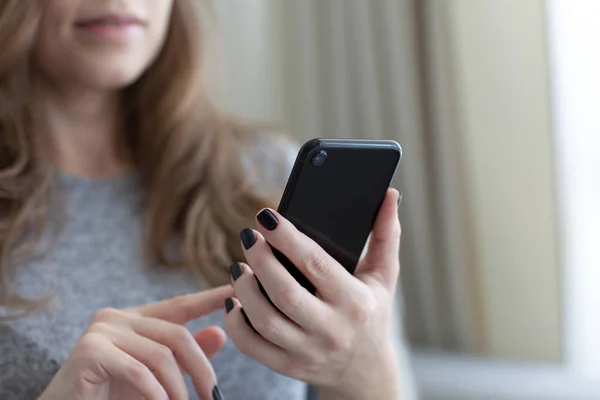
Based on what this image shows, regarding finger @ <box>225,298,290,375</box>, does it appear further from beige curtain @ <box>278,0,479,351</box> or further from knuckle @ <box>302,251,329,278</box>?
beige curtain @ <box>278,0,479,351</box>

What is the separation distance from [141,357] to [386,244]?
9.2 inches

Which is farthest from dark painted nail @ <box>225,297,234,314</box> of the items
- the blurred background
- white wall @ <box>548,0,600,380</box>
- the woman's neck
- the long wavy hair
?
white wall @ <box>548,0,600,380</box>

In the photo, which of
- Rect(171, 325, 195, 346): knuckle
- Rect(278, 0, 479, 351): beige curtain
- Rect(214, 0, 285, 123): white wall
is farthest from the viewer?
Rect(214, 0, 285, 123): white wall

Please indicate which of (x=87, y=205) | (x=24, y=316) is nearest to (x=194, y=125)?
(x=87, y=205)

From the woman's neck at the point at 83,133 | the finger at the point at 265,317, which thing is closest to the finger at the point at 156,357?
the finger at the point at 265,317

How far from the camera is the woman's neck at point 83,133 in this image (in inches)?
37.4

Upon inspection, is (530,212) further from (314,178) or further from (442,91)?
(314,178)

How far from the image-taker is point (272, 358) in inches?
22.9

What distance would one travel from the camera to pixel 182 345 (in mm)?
637

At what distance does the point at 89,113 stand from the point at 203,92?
7.0 inches

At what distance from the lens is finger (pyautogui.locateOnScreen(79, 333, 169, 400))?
0.59 meters

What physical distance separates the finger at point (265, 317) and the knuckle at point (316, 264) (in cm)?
4

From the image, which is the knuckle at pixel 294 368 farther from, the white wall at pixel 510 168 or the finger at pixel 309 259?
the white wall at pixel 510 168

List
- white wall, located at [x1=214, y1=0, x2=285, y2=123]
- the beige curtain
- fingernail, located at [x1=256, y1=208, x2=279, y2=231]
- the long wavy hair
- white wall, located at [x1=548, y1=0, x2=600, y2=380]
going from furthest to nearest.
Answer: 1. white wall, located at [x1=214, y1=0, x2=285, y2=123]
2. the beige curtain
3. white wall, located at [x1=548, y1=0, x2=600, y2=380]
4. the long wavy hair
5. fingernail, located at [x1=256, y1=208, x2=279, y2=231]
